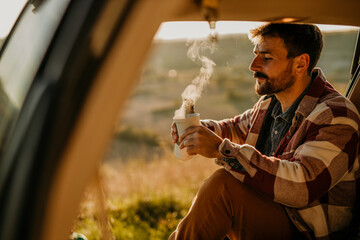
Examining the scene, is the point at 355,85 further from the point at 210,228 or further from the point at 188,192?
the point at 188,192

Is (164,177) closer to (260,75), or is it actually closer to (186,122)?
(260,75)

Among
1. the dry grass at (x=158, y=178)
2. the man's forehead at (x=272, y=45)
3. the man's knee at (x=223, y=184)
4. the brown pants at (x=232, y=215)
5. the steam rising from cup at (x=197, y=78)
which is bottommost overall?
the dry grass at (x=158, y=178)

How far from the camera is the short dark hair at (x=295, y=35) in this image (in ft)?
7.52

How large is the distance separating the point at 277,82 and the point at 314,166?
695 mm

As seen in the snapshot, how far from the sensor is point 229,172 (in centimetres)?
202

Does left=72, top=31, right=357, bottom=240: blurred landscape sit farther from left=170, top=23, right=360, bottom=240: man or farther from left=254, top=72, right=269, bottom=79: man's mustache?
left=170, top=23, right=360, bottom=240: man

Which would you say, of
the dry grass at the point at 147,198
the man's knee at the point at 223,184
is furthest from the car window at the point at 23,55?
the dry grass at the point at 147,198

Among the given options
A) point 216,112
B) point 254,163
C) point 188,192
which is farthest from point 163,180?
point 216,112

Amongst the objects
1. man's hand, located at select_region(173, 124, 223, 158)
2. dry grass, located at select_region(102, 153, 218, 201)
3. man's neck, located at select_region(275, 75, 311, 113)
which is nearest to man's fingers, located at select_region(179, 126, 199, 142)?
man's hand, located at select_region(173, 124, 223, 158)

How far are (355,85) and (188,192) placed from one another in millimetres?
2894

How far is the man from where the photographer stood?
182 centimetres

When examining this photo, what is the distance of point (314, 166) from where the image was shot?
180 centimetres

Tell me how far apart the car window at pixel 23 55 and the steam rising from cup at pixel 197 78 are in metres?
0.78

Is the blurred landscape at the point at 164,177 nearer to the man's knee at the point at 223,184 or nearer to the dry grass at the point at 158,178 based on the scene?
the dry grass at the point at 158,178
